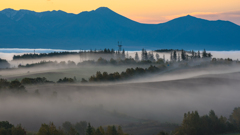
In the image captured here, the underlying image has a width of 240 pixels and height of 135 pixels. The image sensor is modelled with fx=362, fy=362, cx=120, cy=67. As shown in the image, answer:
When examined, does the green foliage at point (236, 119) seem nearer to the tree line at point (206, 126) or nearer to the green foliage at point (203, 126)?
the tree line at point (206, 126)

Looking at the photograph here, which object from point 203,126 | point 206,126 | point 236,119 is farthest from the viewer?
point 236,119

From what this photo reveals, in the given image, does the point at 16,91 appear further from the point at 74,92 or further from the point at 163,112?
the point at 163,112

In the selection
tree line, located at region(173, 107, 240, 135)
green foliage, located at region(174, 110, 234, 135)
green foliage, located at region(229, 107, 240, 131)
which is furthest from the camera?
green foliage, located at region(229, 107, 240, 131)

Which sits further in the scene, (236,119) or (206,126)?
(236,119)

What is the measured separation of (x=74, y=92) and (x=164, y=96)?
34.1 metres

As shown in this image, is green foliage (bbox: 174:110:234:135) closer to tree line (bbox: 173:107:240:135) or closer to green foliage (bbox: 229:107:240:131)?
tree line (bbox: 173:107:240:135)

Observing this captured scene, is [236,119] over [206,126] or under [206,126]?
over

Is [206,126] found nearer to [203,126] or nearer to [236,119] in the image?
[203,126]

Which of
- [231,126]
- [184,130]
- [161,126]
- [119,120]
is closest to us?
[184,130]

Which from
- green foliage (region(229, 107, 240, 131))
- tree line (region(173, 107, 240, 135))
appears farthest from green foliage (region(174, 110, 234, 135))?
green foliage (region(229, 107, 240, 131))

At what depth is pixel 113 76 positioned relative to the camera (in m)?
184

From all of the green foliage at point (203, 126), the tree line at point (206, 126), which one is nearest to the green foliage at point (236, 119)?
the tree line at point (206, 126)

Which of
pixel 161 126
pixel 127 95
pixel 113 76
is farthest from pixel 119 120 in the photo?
pixel 113 76

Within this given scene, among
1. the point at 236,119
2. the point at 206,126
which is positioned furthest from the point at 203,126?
the point at 236,119
